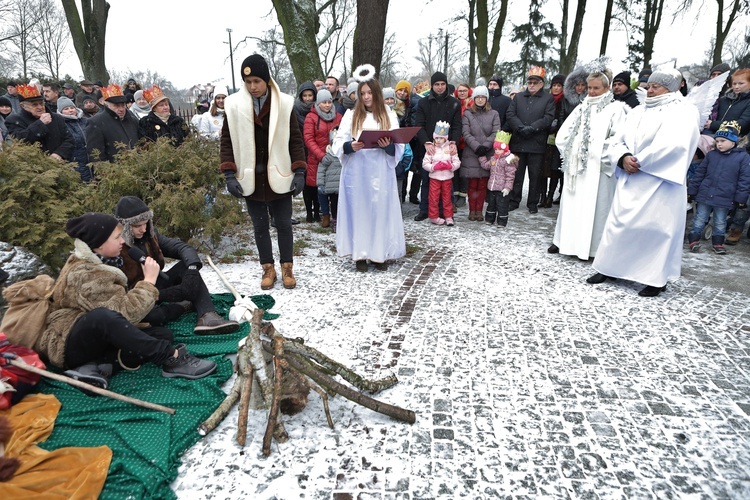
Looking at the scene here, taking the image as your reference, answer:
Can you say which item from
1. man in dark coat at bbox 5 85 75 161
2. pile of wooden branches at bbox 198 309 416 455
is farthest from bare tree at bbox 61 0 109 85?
pile of wooden branches at bbox 198 309 416 455

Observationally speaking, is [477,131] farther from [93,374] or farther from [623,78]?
[93,374]

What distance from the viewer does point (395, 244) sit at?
5.63 metres

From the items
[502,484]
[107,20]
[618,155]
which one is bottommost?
[502,484]

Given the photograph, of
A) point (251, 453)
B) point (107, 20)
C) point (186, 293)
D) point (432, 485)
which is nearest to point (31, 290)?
point (186, 293)

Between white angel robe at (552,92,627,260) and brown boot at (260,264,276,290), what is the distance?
3.53 m

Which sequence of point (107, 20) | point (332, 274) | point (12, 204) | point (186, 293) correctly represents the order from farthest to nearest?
point (107, 20) < point (332, 274) < point (12, 204) < point (186, 293)

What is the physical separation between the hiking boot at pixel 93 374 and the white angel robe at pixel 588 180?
5.01 meters

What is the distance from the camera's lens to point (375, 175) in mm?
5359

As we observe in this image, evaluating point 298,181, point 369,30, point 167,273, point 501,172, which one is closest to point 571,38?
point 369,30

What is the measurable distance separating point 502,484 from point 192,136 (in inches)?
220

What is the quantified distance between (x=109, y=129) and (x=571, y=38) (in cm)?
1967

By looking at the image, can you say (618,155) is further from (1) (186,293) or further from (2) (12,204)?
(2) (12,204)

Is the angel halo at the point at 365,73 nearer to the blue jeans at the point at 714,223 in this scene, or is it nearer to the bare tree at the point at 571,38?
the blue jeans at the point at 714,223

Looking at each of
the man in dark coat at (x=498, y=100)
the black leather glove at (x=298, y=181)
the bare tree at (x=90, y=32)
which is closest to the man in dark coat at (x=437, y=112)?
the man in dark coat at (x=498, y=100)
